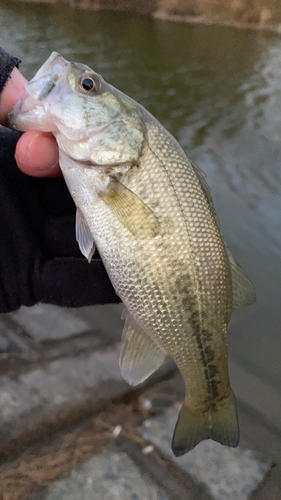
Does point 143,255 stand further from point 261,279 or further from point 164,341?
point 261,279

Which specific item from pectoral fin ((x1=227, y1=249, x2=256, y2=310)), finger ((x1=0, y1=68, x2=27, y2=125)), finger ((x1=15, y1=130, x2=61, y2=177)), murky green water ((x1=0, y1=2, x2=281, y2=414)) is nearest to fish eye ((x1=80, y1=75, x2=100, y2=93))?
finger ((x1=15, y1=130, x2=61, y2=177))

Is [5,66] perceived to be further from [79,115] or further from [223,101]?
[223,101]

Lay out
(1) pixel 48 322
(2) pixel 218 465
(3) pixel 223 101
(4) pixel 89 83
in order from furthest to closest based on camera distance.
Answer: (3) pixel 223 101 → (1) pixel 48 322 → (2) pixel 218 465 → (4) pixel 89 83

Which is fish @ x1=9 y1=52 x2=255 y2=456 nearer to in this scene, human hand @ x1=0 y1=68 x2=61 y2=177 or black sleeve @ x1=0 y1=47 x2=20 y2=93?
human hand @ x1=0 y1=68 x2=61 y2=177

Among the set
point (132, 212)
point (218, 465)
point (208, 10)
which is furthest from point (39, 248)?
point (208, 10)

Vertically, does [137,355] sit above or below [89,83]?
below

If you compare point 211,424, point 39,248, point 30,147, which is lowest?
point 211,424
